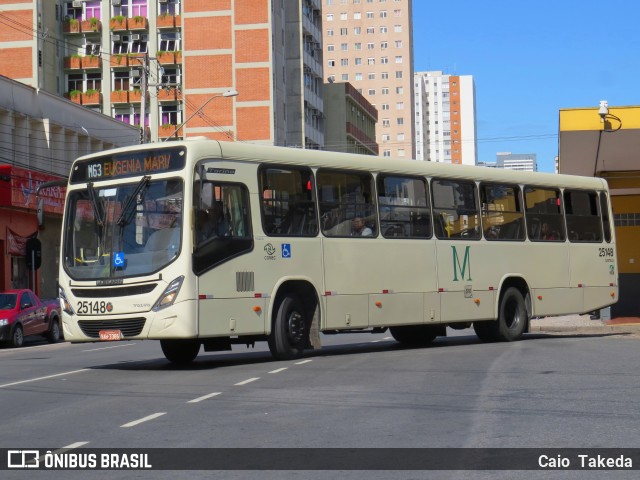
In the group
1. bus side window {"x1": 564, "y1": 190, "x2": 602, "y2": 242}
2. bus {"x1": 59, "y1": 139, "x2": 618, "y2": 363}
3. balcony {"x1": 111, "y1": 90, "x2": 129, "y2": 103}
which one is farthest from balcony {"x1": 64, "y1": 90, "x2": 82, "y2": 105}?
bus {"x1": 59, "y1": 139, "x2": 618, "y2": 363}

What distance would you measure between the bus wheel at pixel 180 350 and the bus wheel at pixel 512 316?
6.88 metres

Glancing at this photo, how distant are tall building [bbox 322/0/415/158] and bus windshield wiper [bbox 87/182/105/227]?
147 meters

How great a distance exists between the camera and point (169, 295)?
16.4 metres

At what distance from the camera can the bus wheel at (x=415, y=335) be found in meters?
23.2

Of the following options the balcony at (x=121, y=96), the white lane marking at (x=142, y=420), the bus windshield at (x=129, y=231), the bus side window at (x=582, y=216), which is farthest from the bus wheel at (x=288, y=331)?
the balcony at (x=121, y=96)

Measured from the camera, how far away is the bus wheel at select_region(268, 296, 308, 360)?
59.0 ft

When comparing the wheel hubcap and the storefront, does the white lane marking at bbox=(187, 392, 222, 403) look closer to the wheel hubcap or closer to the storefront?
the wheel hubcap

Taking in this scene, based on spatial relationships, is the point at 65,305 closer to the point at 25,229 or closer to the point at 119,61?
the point at 25,229

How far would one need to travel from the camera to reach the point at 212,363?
1914 cm

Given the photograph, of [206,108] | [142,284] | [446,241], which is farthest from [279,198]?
[206,108]

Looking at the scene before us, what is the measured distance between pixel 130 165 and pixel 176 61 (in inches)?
2645

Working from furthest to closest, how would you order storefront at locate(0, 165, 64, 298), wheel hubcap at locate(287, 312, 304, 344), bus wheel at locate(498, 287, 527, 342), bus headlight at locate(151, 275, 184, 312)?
storefront at locate(0, 165, 64, 298), bus wheel at locate(498, 287, 527, 342), wheel hubcap at locate(287, 312, 304, 344), bus headlight at locate(151, 275, 184, 312)

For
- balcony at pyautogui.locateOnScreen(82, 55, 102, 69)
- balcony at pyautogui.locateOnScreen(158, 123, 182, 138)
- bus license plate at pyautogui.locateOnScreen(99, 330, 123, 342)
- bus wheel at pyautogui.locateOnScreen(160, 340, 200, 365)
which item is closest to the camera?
bus license plate at pyautogui.locateOnScreen(99, 330, 123, 342)

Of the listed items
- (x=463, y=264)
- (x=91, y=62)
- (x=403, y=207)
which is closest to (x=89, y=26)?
(x=91, y=62)
